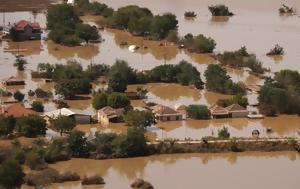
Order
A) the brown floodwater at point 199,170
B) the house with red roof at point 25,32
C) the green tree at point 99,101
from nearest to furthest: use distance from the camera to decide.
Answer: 1. the brown floodwater at point 199,170
2. the green tree at point 99,101
3. the house with red roof at point 25,32

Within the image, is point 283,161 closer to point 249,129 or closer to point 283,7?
point 249,129

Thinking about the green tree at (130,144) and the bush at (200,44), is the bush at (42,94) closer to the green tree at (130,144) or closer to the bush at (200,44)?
the green tree at (130,144)

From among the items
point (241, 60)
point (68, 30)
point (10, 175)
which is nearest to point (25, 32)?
point (68, 30)

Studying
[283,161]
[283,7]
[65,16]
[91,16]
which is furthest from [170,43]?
[283,161]

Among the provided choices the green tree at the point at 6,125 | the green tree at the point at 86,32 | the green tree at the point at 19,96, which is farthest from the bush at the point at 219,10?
the green tree at the point at 6,125

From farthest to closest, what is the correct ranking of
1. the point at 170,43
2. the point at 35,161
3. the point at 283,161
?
the point at 170,43 < the point at 283,161 < the point at 35,161

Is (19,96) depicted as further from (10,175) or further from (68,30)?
(68,30)
